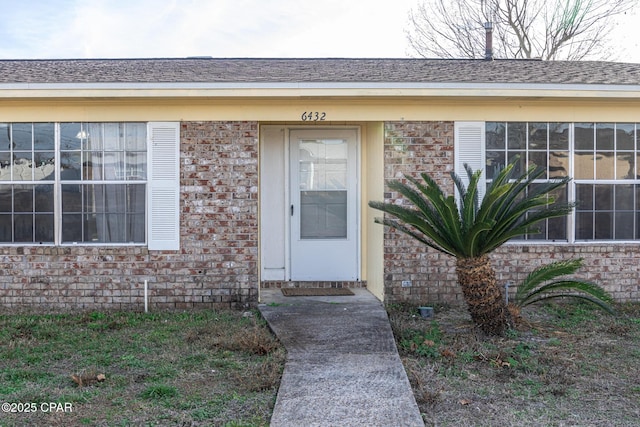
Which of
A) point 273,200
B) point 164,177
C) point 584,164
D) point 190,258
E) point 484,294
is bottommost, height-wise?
point 484,294

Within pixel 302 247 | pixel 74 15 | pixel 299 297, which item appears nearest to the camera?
pixel 299 297

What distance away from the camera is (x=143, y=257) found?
7832 mm

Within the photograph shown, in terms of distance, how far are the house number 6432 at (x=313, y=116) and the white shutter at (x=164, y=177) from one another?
5.44 feet

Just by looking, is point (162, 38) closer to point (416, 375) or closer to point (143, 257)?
point (143, 257)

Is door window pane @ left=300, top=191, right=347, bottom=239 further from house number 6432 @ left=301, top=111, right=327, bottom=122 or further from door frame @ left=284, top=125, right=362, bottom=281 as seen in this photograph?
house number 6432 @ left=301, top=111, right=327, bottom=122

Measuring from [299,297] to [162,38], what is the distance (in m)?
15.4

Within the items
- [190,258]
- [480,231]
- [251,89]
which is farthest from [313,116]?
[480,231]

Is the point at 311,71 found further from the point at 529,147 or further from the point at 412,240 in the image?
the point at 529,147

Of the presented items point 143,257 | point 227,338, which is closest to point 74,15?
point 143,257

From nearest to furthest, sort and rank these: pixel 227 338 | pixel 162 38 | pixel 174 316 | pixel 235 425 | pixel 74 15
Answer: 1. pixel 235 425
2. pixel 227 338
3. pixel 174 316
4. pixel 74 15
5. pixel 162 38

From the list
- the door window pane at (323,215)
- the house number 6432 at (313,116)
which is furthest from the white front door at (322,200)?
the house number 6432 at (313,116)

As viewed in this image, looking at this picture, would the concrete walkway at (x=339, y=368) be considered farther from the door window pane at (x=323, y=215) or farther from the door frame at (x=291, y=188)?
the door window pane at (x=323, y=215)

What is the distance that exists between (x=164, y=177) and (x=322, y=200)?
233cm

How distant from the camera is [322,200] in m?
8.84
